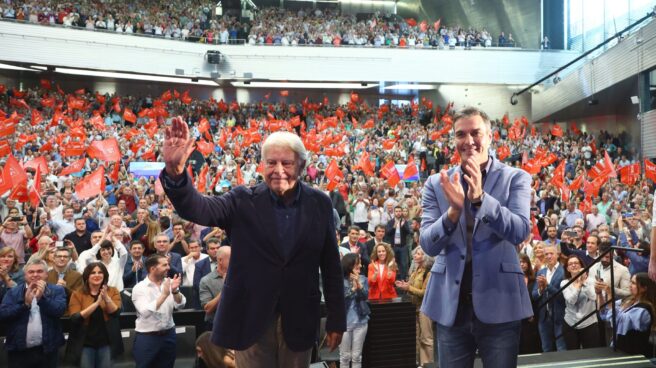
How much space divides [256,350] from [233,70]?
2713 centimetres

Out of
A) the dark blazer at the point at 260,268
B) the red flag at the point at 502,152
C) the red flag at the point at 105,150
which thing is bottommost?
the dark blazer at the point at 260,268

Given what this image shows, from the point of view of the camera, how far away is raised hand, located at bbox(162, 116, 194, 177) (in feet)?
6.47

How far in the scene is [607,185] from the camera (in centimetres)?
1380

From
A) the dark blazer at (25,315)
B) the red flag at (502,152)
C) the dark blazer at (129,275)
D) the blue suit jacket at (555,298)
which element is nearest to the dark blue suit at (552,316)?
the blue suit jacket at (555,298)

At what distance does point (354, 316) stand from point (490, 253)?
3862mm

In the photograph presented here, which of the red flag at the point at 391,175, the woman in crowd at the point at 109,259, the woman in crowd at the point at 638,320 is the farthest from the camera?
the red flag at the point at 391,175

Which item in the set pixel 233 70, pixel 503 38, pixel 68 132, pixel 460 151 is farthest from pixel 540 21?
pixel 460 151

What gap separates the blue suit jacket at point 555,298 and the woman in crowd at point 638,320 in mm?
1316

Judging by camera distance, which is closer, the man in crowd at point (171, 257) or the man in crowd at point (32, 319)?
the man in crowd at point (32, 319)

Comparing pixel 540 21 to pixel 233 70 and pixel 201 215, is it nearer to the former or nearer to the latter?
pixel 233 70

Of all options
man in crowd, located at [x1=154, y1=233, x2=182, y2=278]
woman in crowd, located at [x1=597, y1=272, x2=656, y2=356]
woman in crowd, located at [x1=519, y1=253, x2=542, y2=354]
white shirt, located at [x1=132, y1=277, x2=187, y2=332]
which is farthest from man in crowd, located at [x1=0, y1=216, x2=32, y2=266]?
woman in crowd, located at [x1=597, y1=272, x2=656, y2=356]

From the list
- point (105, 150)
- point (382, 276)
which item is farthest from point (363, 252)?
point (105, 150)

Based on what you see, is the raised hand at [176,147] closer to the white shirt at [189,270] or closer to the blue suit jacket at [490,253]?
the blue suit jacket at [490,253]

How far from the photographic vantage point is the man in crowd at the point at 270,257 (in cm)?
210
